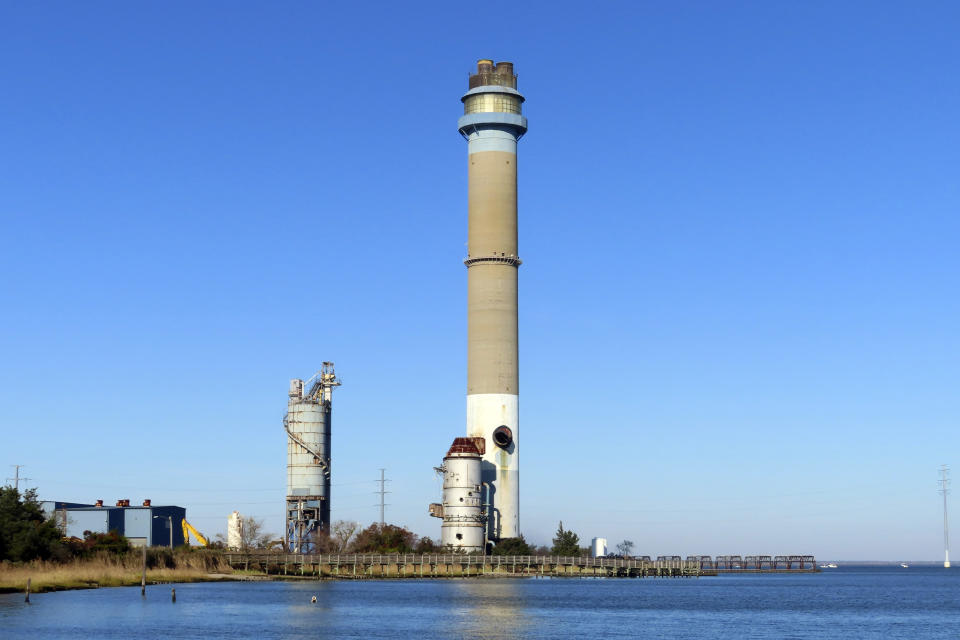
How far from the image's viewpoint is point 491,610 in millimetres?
96938

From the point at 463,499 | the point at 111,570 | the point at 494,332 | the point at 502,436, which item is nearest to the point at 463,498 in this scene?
the point at 463,499

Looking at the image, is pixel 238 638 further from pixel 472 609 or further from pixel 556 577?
pixel 556 577

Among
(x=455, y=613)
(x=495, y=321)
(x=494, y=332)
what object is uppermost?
(x=495, y=321)

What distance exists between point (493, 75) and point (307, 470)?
5745cm

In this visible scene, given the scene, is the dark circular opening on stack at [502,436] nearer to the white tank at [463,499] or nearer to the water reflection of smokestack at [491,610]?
the white tank at [463,499]

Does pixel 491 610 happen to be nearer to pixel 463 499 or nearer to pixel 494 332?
pixel 463 499

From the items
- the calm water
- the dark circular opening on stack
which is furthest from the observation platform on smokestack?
the calm water

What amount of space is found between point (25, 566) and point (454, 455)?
55724 mm

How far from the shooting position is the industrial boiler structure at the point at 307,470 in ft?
510

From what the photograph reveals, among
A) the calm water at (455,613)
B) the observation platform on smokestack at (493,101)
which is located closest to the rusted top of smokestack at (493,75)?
the observation platform on smokestack at (493,101)

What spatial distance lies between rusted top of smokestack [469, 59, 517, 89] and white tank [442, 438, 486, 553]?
48266 millimetres

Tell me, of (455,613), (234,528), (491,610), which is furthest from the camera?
(234,528)

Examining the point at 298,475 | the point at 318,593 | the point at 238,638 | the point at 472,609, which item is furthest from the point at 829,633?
the point at 298,475

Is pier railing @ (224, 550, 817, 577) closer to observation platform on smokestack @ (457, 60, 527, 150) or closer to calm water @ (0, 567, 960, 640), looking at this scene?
calm water @ (0, 567, 960, 640)
